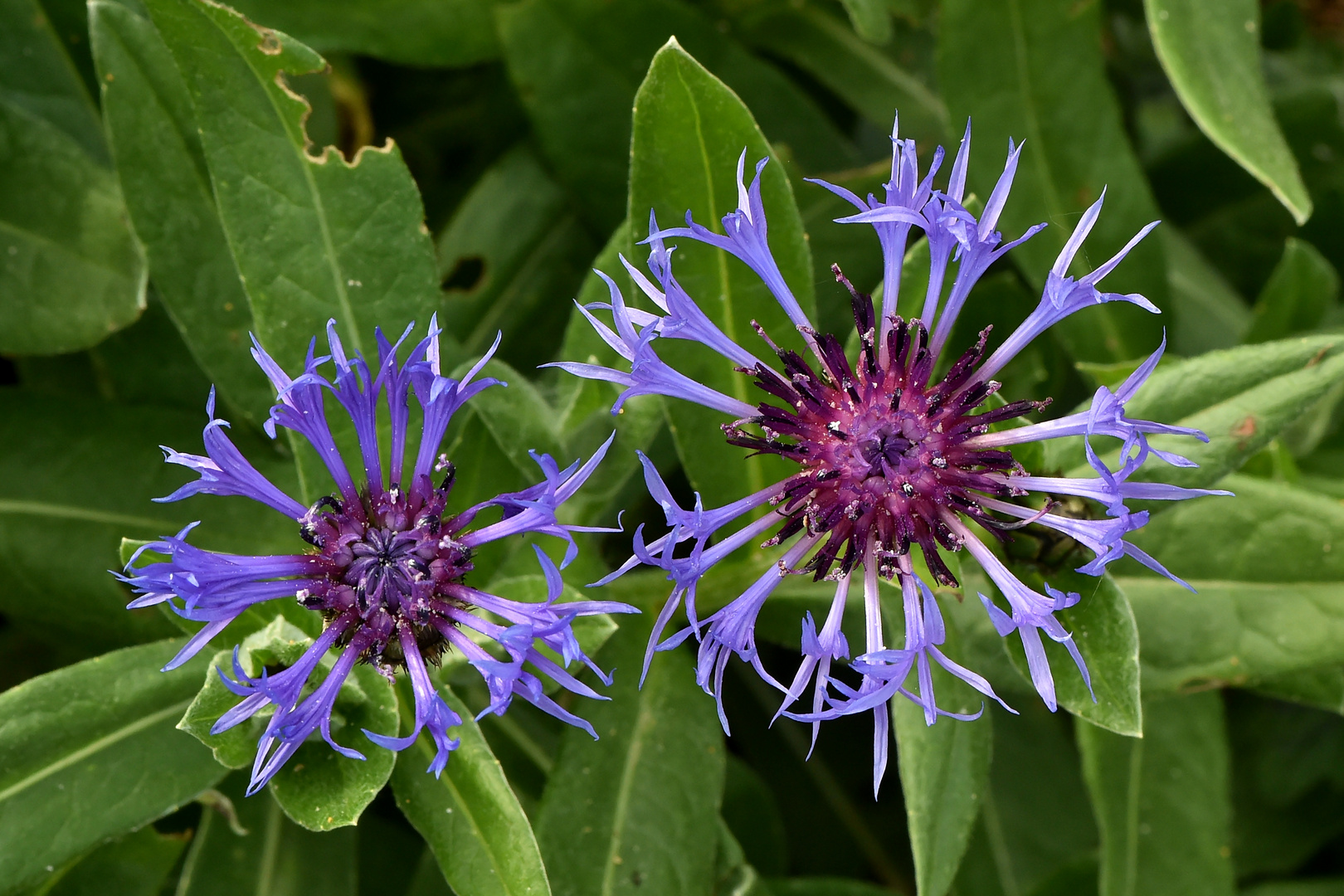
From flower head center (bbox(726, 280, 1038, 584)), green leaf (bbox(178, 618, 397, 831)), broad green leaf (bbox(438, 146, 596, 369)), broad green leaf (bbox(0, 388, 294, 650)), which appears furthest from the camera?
broad green leaf (bbox(438, 146, 596, 369))

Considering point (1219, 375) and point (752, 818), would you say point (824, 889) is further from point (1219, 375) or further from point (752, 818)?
point (1219, 375)

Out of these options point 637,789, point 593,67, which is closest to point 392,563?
point 637,789

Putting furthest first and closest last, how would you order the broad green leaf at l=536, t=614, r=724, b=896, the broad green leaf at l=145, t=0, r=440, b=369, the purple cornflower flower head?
the broad green leaf at l=536, t=614, r=724, b=896 < the broad green leaf at l=145, t=0, r=440, b=369 < the purple cornflower flower head

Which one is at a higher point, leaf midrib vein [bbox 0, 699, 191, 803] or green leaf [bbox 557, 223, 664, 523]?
green leaf [bbox 557, 223, 664, 523]

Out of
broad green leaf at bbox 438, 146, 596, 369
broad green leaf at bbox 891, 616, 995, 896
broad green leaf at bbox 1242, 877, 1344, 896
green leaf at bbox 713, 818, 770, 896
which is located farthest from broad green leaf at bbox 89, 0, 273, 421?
broad green leaf at bbox 1242, 877, 1344, 896

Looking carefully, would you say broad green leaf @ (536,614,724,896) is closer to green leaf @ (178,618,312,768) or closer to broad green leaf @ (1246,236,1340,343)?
green leaf @ (178,618,312,768)

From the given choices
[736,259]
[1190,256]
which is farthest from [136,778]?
[1190,256]

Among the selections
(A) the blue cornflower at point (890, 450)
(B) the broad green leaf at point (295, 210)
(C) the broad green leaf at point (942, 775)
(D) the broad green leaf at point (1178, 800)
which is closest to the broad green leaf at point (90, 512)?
(B) the broad green leaf at point (295, 210)
